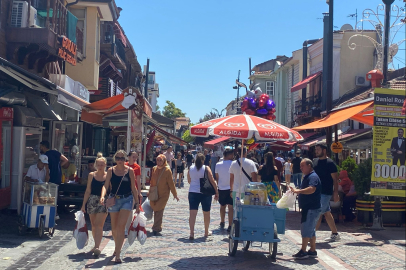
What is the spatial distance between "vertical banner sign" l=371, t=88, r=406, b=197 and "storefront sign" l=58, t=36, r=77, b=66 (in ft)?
29.4

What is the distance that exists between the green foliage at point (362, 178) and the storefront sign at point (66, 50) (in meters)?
8.85

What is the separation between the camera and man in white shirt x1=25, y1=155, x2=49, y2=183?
32.5 feet

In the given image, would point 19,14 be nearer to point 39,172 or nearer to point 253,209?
point 39,172

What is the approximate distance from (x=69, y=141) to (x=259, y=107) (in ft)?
21.6

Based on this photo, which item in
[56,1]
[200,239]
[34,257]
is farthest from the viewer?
[56,1]

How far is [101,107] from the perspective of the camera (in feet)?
40.5

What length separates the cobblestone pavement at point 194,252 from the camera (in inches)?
285

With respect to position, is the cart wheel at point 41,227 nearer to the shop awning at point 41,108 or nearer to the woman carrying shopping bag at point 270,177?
the shop awning at point 41,108

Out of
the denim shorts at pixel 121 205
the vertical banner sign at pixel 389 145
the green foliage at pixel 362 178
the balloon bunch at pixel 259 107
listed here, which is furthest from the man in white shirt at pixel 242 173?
the balloon bunch at pixel 259 107

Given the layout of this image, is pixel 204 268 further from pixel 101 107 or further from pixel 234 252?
pixel 101 107

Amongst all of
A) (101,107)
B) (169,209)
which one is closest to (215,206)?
(169,209)

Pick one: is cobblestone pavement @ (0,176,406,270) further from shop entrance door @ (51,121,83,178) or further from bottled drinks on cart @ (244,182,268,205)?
shop entrance door @ (51,121,83,178)

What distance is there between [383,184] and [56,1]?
1070 cm

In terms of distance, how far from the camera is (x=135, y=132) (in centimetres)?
1255
